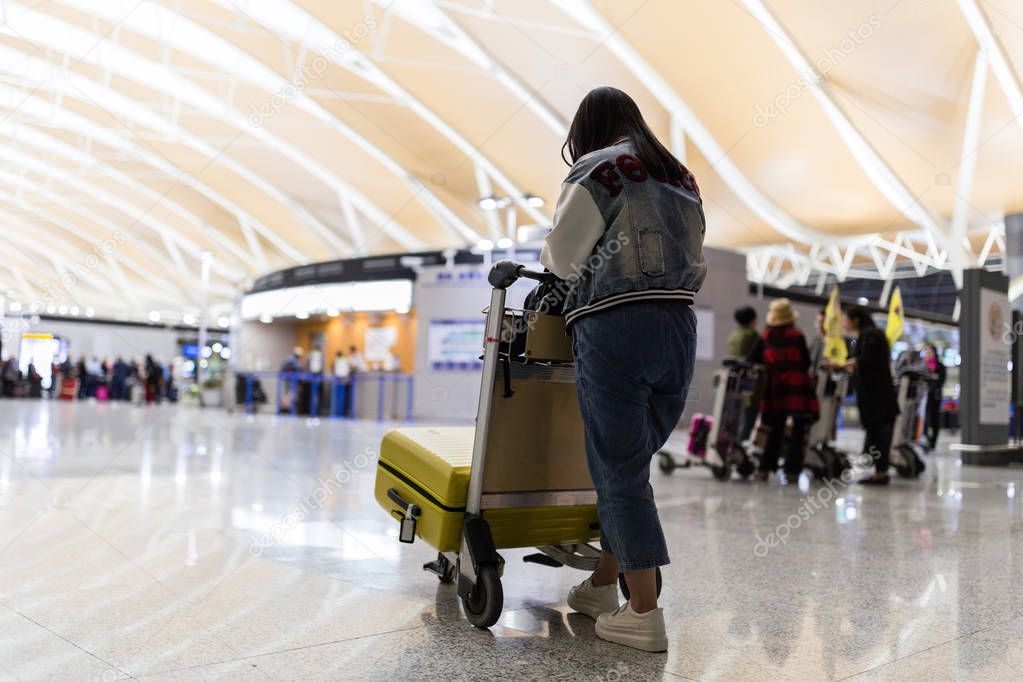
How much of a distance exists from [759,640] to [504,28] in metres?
17.3

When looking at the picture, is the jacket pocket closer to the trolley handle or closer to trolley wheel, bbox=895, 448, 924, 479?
the trolley handle

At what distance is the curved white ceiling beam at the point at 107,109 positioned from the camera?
24.1 meters

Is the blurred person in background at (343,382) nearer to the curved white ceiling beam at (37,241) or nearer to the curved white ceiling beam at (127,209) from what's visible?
the curved white ceiling beam at (127,209)

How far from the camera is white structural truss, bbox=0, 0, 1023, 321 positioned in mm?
17328

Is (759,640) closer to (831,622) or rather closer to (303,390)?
(831,622)

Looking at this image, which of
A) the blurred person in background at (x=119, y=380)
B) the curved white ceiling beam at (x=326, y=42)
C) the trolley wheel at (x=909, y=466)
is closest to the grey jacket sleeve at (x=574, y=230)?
the trolley wheel at (x=909, y=466)

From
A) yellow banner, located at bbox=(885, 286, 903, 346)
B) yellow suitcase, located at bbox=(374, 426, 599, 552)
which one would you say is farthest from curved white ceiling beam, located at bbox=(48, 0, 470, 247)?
yellow suitcase, located at bbox=(374, 426, 599, 552)

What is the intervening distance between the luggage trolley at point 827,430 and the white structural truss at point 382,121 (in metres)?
9.39

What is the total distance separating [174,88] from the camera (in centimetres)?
2319

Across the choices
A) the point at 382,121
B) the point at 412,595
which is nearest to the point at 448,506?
the point at 412,595

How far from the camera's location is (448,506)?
8.14 feet

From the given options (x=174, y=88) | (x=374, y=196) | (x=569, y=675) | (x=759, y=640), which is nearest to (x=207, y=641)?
(x=569, y=675)

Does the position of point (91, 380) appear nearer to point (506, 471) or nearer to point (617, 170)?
point (506, 471)

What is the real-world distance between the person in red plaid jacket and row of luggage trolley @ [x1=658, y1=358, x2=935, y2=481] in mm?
141
